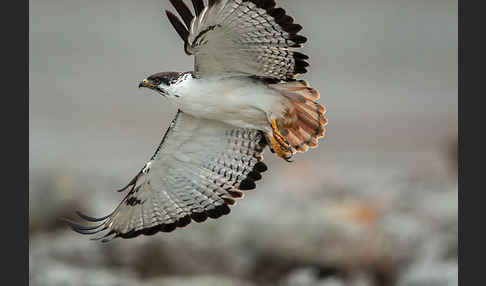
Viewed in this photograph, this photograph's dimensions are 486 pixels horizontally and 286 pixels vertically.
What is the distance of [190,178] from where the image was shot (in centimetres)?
526

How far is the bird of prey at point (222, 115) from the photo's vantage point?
430cm

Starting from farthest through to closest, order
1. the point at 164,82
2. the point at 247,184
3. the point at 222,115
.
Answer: the point at 247,184, the point at 222,115, the point at 164,82

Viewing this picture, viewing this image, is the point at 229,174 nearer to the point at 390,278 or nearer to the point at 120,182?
the point at 390,278

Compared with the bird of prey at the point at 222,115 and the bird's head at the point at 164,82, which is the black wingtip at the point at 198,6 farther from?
the bird's head at the point at 164,82

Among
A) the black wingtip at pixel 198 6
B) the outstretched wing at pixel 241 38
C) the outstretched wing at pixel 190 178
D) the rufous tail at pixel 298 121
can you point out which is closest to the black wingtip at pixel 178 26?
the outstretched wing at pixel 241 38

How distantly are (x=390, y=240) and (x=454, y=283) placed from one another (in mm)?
895

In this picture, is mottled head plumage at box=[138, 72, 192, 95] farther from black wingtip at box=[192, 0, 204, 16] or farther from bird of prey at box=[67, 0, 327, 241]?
A: black wingtip at box=[192, 0, 204, 16]

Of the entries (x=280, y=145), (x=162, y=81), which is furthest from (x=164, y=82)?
(x=280, y=145)

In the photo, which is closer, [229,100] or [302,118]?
[229,100]

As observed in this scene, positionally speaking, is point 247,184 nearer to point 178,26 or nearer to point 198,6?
point 178,26

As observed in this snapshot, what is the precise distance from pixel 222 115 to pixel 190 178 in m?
0.68

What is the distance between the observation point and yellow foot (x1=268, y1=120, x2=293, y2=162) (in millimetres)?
4852

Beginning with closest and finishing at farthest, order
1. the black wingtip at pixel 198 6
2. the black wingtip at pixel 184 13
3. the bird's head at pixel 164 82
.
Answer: the black wingtip at pixel 198 6 → the black wingtip at pixel 184 13 → the bird's head at pixel 164 82

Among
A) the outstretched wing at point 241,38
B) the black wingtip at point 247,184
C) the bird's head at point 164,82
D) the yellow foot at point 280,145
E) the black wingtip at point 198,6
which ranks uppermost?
the black wingtip at point 198,6
